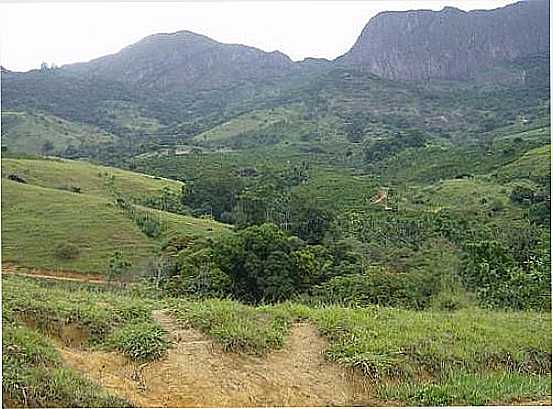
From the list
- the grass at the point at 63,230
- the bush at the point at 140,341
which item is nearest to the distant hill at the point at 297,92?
the grass at the point at 63,230

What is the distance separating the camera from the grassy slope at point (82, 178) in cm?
2255

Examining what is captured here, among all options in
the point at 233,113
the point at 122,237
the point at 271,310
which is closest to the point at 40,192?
the point at 122,237

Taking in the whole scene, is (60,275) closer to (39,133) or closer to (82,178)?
(82,178)

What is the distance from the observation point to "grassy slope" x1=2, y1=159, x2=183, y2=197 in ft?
74.0

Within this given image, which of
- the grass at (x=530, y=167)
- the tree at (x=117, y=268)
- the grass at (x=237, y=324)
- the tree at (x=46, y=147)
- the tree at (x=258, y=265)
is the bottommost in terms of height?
the tree at (x=46, y=147)

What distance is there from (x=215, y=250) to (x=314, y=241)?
744cm

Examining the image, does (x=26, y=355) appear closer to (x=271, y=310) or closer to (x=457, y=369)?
(x=271, y=310)

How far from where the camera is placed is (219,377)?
3.62 meters

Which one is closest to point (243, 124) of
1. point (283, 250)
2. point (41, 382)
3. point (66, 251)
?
point (66, 251)

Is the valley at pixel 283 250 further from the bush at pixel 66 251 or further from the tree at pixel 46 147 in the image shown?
the tree at pixel 46 147

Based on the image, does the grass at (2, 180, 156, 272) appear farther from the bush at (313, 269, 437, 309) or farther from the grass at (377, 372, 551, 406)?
the grass at (377, 372, 551, 406)

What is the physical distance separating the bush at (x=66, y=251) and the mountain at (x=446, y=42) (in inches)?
2359

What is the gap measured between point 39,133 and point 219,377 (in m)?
41.4

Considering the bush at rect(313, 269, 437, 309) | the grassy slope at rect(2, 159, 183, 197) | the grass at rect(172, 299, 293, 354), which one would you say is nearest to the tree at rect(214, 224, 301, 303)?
the bush at rect(313, 269, 437, 309)
